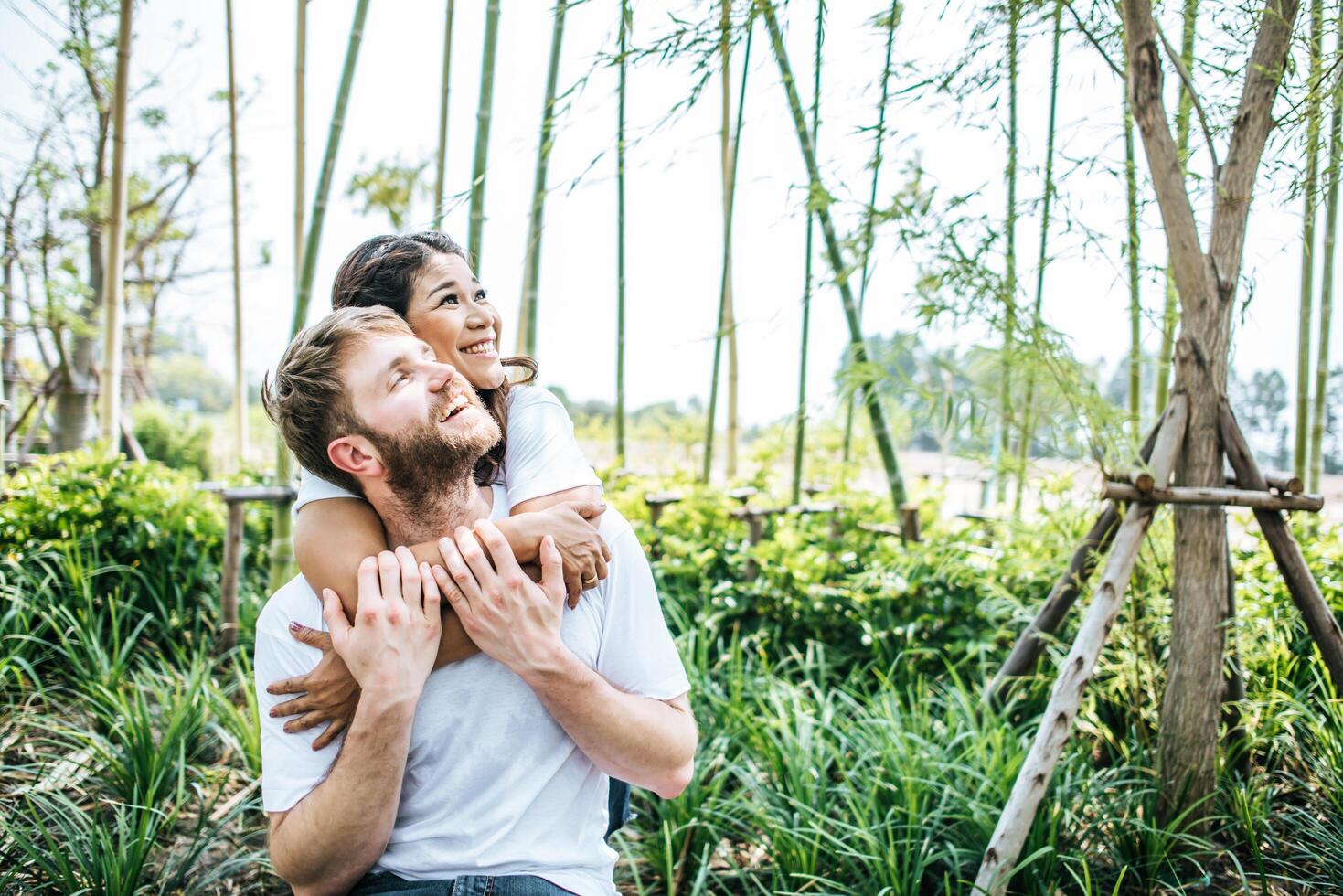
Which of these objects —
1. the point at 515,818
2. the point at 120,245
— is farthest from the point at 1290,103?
the point at 120,245

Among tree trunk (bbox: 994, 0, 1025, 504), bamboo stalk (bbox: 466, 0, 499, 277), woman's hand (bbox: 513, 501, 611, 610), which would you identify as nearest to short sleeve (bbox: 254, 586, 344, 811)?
woman's hand (bbox: 513, 501, 611, 610)

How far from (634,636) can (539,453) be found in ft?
1.05

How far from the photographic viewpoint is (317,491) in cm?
129

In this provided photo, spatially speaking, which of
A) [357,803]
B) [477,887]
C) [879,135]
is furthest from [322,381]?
[879,135]

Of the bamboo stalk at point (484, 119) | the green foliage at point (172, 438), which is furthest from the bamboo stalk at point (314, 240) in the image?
the green foliage at point (172, 438)

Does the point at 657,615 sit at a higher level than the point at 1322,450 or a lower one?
lower

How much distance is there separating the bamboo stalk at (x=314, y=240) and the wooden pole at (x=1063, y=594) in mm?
2766

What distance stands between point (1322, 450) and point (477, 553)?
4491 millimetres

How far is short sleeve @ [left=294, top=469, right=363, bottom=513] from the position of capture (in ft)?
4.19

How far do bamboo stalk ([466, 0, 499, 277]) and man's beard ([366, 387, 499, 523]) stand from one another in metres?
2.38

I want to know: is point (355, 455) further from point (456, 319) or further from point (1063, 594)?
point (1063, 594)

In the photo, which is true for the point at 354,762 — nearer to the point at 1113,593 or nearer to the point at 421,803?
the point at 421,803

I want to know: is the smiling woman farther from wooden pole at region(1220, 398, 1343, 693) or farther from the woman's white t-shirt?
wooden pole at region(1220, 398, 1343, 693)

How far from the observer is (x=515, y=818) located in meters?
1.12
